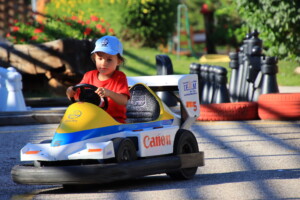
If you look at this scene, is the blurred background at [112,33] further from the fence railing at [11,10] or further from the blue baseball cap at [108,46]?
the fence railing at [11,10]

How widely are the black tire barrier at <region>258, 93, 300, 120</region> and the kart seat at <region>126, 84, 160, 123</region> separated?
4885 mm

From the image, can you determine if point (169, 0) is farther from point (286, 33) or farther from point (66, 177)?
point (66, 177)

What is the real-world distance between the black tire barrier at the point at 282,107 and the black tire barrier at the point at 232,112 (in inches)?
9.6

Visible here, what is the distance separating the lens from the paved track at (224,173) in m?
5.98

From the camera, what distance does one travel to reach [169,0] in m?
24.7

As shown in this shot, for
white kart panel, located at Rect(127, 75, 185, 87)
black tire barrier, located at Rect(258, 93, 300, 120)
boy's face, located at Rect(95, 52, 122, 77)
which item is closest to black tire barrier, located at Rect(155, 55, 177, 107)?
black tire barrier, located at Rect(258, 93, 300, 120)

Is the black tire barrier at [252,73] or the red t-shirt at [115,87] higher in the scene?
the red t-shirt at [115,87]

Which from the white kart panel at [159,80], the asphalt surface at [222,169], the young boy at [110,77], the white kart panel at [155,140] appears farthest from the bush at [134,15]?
the white kart panel at [155,140]

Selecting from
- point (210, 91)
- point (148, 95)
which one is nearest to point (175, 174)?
point (148, 95)

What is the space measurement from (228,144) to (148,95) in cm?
244

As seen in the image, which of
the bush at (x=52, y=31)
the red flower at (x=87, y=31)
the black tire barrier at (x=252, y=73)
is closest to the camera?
the black tire barrier at (x=252, y=73)

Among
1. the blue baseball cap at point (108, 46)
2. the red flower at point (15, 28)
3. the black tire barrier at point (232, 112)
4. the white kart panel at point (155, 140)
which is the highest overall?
the blue baseball cap at point (108, 46)

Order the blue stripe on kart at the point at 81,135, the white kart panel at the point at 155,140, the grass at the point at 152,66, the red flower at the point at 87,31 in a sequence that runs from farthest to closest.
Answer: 1. the grass at the point at 152,66
2. the red flower at the point at 87,31
3. the white kart panel at the point at 155,140
4. the blue stripe on kart at the point at 81,135

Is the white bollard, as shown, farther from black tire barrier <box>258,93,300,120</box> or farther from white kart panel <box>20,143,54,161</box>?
white kart panel <box>20,143,54,161</box>
